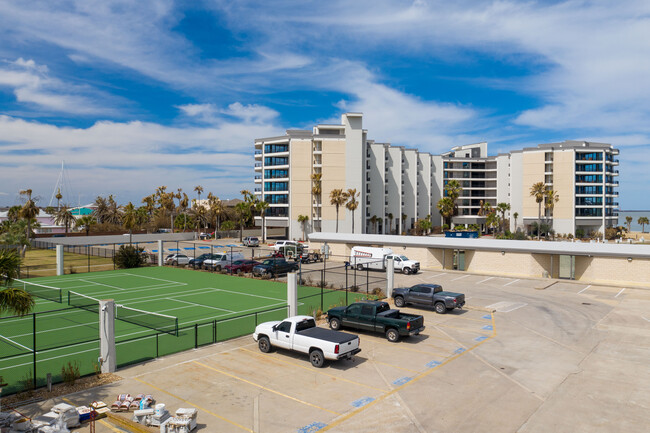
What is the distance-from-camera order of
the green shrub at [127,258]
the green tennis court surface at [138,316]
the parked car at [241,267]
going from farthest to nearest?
1. the green shrub at [127,258]
2. the parked car at [241,267]
3. the green tennis court surface at [138,316]

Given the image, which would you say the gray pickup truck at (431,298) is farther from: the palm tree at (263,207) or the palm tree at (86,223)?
the palm tree at (86,223)

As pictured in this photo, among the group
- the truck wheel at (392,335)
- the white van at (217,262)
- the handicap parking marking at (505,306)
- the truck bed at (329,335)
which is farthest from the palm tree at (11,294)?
the white van at (217,262)

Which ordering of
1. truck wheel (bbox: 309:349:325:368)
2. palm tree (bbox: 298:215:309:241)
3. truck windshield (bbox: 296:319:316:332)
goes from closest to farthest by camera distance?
truck wheel (bbox: 309:349:325:368)
truck windshield (bbox: 296:319:316:332)
palm tree (bbox: 298:215:309:241)

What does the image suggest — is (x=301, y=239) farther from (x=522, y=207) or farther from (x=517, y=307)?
(x=517, y=307)

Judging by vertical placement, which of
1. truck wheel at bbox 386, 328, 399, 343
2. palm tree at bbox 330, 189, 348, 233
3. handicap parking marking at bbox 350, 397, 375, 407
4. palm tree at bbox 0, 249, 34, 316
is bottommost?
handicap parking marking at bbox 350, 397, 375, 407

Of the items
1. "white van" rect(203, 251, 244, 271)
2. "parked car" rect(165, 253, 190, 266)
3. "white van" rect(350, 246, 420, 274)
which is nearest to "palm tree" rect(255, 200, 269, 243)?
"parked car" rect(165, 253, 190, 266)

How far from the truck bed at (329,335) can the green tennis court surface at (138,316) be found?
12.4 feet

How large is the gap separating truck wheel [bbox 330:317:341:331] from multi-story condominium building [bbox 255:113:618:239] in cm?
6854

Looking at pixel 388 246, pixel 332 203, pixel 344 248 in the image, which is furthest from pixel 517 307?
pixel 332 203

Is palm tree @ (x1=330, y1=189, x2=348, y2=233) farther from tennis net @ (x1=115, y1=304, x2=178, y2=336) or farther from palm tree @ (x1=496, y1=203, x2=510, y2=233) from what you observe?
tennis net @ (x1=115, y1=304, x2=178, y2=336)

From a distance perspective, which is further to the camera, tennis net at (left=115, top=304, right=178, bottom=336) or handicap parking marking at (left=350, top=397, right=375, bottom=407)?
tennis net at (left=115, top=304, right=178, bottom=336)

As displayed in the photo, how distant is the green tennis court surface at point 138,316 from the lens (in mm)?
18641

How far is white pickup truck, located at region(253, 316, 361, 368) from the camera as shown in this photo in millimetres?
17250

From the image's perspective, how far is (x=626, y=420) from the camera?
42.6 ft
